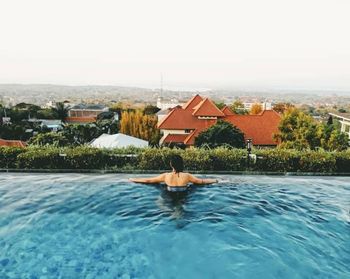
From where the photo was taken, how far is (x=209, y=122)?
110 feet

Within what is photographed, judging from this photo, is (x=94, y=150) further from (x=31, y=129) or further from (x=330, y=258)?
(x=31, y=129)

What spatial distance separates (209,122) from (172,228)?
28.6 m

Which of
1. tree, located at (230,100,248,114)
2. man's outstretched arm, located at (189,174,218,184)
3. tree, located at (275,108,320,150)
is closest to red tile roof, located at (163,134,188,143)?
tree, located at (275,108,320,150)

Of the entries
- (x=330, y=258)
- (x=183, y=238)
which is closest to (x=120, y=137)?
(x=183, y=238)

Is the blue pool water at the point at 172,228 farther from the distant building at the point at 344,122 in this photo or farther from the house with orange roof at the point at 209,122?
the distant building at the point at 344,122

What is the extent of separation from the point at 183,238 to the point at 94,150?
4.79m

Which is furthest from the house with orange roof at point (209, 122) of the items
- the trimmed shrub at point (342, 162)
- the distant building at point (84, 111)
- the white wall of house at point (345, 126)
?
the distant building at point (84, 111)

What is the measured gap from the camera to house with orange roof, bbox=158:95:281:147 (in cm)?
3128

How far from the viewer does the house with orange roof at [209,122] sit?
31.3 meters

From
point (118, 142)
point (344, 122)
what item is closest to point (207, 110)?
point (118, 142)

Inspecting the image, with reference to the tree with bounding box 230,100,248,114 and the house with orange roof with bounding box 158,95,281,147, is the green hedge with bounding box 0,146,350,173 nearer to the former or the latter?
the house with orange roof with bounding box 158,95,281,147

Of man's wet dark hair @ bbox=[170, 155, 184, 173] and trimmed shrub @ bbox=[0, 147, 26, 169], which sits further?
trimmed shrub @ bbox=[0, 147, 26, 169]

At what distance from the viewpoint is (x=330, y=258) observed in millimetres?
4570

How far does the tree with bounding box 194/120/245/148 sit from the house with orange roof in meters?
5.05
